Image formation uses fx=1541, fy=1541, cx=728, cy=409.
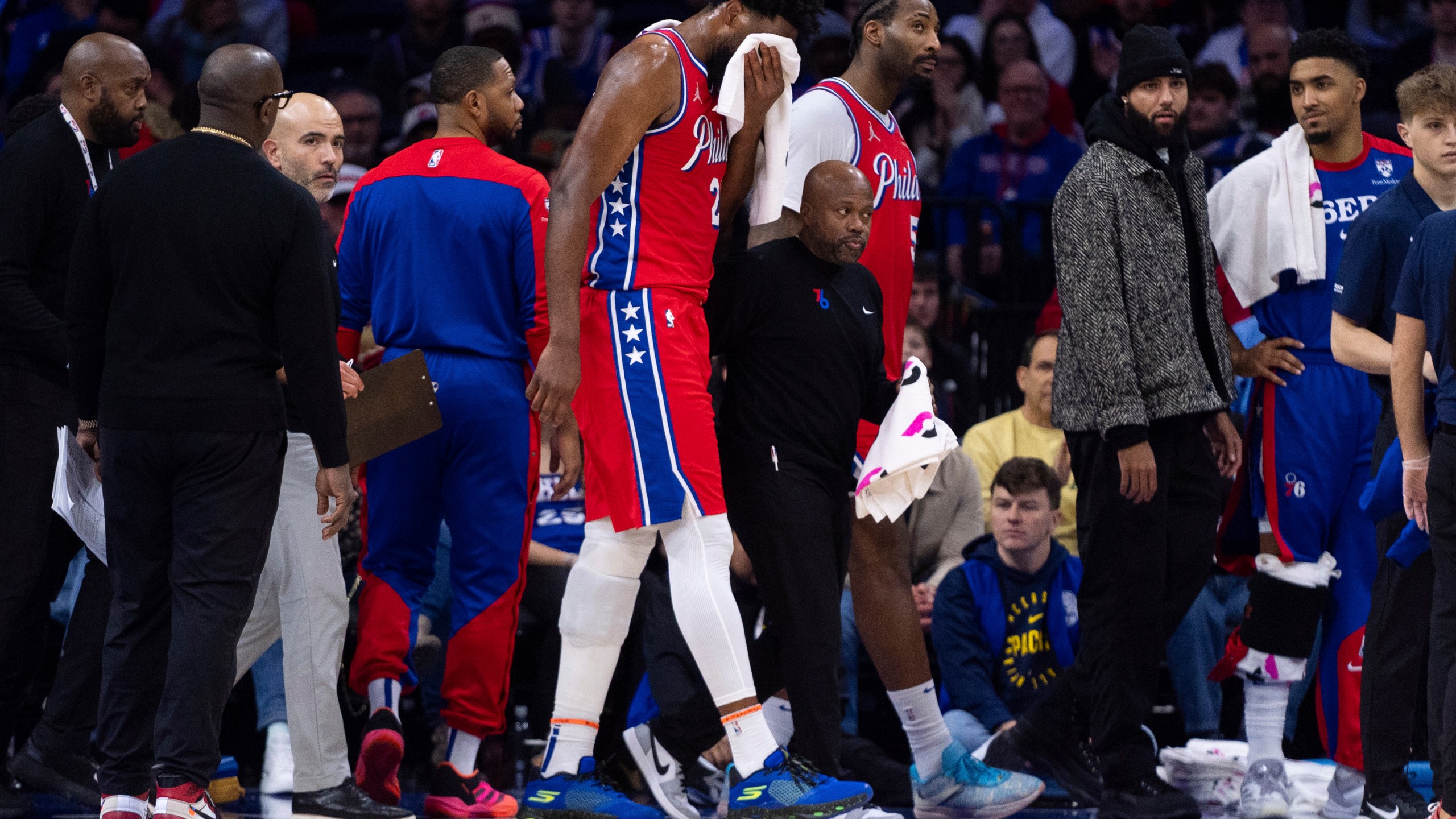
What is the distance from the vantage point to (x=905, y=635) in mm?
4328

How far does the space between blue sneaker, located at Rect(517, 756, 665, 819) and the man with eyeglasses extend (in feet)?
2.52

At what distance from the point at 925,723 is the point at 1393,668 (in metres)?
1.26

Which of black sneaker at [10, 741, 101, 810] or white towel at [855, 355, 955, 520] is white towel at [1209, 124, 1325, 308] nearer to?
white towel at [855, 355, 955, 520]

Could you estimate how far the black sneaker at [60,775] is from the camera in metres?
4.35

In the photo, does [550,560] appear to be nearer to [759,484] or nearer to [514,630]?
[514,630]

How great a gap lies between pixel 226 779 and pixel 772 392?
2.09 m

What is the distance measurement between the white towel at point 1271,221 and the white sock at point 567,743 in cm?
255

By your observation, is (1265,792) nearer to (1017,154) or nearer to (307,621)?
(307,621)

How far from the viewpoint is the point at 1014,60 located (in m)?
8.87

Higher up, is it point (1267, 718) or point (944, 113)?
point (944, 113)

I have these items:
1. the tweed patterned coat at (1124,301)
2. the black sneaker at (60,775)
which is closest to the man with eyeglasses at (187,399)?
the black sneaker at (60,775)

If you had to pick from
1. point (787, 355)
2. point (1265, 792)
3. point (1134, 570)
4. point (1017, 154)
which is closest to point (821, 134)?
point (787, 355)

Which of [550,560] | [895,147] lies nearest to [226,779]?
[550,560]

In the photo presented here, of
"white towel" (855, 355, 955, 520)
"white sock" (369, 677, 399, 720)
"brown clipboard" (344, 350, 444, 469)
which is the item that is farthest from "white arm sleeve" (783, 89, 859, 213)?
"white sock" (369, 677, 399, 720)
